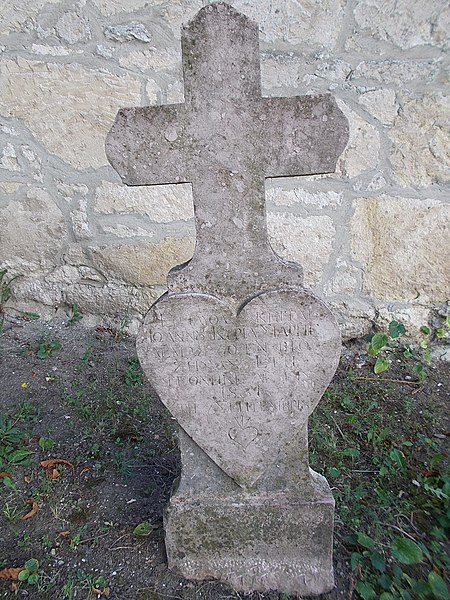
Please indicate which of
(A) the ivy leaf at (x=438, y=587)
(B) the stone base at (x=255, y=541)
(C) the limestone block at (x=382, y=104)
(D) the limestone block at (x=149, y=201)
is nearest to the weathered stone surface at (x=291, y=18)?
(C) the limestone block at (x=382, y=104)

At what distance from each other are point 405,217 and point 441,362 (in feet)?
3.00

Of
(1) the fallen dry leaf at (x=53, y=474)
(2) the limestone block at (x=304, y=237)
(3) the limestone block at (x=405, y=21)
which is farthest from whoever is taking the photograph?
(2) the limestone block at (x=304, y=237)

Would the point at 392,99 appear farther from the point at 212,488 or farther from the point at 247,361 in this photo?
the point at 212,488

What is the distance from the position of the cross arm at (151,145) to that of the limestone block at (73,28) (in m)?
1.82

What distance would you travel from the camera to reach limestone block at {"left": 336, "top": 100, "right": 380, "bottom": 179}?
2861 mm

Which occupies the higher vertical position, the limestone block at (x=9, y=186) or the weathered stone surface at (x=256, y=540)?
the limestone block at (x=9, y=186)

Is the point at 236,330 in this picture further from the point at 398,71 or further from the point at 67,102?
the point at 67,102

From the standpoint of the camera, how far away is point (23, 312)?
345cm

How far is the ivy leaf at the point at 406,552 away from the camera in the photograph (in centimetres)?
154

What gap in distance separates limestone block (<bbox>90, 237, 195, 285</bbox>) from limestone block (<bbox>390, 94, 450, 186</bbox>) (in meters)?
1.31

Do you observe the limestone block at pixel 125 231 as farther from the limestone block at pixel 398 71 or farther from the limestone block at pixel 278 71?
the limestone block at pixel 398 71

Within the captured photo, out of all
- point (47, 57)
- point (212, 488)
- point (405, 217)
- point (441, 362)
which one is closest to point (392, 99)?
point (405, 217)

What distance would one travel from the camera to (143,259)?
126 inches


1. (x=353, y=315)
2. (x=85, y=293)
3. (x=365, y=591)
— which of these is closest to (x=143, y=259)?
(x=85, y=293)
